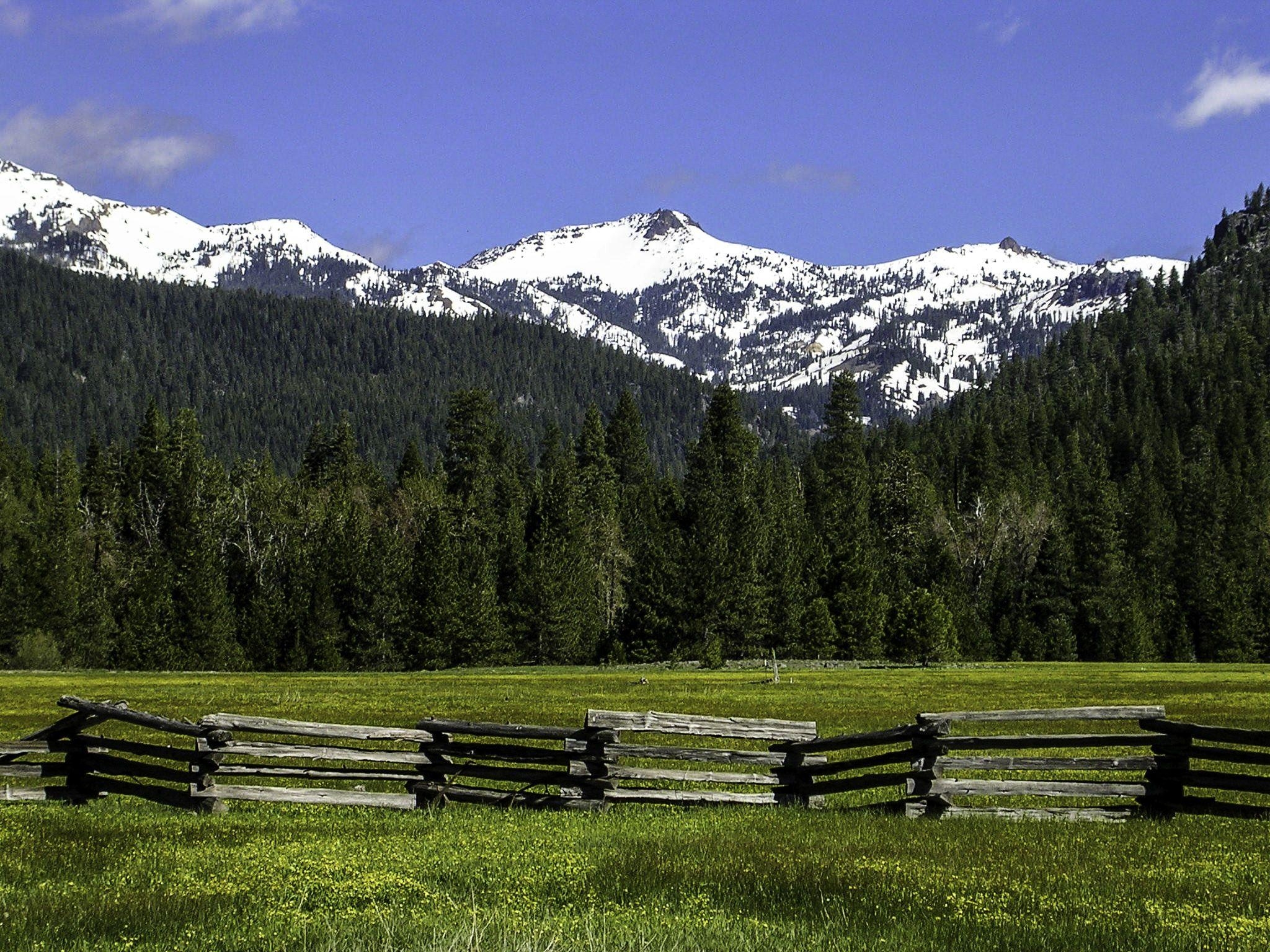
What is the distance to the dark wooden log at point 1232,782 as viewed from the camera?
19750 millimetres

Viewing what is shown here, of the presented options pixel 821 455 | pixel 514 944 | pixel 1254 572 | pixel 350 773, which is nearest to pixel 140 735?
pixel 350 773

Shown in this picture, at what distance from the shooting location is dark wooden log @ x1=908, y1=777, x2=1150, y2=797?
20812 mm

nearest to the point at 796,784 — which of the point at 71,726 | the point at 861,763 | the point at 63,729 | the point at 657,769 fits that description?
the point at 861,763

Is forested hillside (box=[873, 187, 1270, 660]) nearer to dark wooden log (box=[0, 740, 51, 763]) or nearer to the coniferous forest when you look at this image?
the coniferous forest

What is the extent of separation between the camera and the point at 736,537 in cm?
10225

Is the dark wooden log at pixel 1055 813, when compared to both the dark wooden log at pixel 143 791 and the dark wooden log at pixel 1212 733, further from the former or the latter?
the dark wooden log at pixel 143 791

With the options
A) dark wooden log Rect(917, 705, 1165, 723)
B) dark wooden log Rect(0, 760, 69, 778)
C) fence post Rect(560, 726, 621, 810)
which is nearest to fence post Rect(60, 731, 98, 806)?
dark wooden log Rect(0, 760, 69, 778)

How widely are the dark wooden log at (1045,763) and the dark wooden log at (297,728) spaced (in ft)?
31.7

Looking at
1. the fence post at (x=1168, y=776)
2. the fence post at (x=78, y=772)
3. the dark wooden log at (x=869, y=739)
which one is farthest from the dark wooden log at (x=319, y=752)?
the fence post at (x=1168, y=776)

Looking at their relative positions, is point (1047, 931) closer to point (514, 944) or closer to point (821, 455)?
point (514, 944)

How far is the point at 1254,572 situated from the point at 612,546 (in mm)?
66731

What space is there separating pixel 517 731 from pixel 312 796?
385cm

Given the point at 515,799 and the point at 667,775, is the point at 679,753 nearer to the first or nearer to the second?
the point at 667,775

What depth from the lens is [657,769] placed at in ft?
76.4
